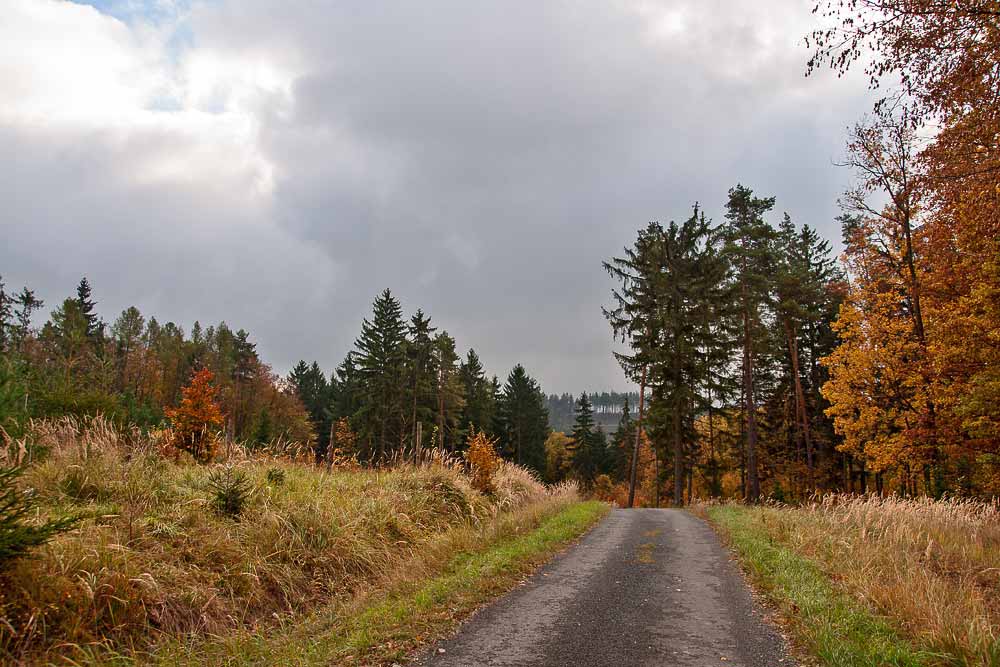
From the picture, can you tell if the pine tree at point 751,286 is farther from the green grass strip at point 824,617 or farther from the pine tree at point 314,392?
the pine tree at point 314,392

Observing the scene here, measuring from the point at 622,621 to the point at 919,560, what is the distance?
19.6 ft

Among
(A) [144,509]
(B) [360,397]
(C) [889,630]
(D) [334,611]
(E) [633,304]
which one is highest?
(E) [633,304]

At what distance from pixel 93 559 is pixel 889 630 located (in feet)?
26.5

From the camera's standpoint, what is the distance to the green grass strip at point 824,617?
4793 millimetres

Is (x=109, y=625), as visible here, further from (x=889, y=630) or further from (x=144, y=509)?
(x=889, y=630)

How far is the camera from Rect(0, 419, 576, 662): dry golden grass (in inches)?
205

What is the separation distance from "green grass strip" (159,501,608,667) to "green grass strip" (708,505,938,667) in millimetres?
3502

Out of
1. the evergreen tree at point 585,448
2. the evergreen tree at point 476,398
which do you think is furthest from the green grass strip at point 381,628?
the evergreen tree at point 585,448

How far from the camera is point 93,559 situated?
225 inches

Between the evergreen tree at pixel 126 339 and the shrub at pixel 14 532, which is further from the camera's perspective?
the evergreen tree at pixel 126 339

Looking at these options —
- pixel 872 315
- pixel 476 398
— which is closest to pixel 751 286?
pixel 872 315

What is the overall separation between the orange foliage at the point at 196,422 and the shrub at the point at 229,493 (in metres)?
2.84

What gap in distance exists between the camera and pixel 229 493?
8.23 meters

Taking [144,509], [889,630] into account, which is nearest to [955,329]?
[889,630]
